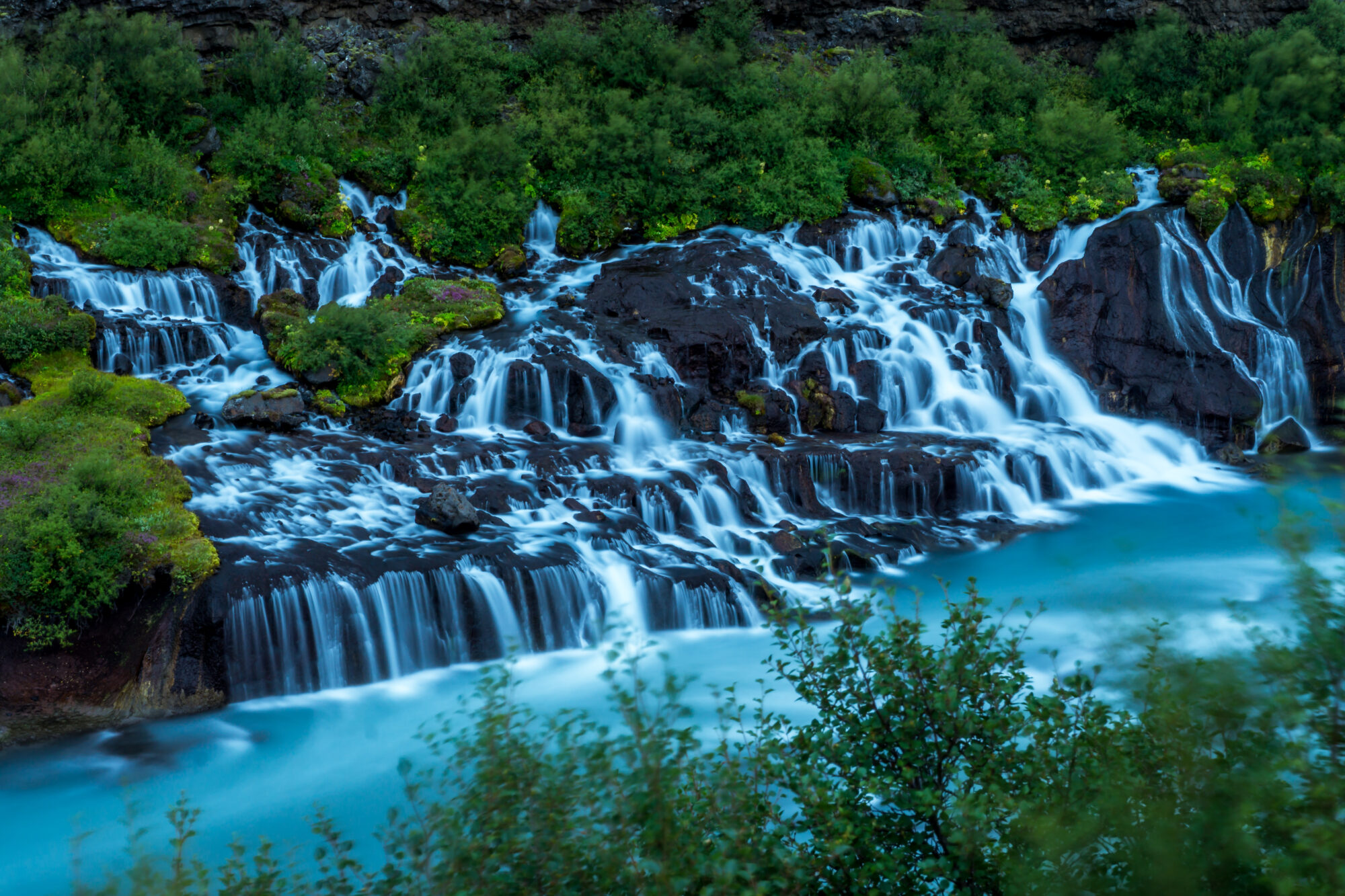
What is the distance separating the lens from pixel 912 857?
3562 mm

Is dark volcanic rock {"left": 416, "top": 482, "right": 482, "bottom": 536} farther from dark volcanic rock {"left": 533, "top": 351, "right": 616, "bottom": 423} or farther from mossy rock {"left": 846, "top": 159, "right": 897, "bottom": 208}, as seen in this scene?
mossy rock {"left": 846, "top": 159, "right": 897, "bottom": 208}

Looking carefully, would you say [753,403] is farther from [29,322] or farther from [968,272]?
[29,322]

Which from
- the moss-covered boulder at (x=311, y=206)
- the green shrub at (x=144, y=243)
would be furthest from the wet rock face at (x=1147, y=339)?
the green shrub at (x=144, y=243)

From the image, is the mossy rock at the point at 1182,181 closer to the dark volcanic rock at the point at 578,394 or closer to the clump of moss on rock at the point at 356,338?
the dark volcanic rock at the point at 578,394

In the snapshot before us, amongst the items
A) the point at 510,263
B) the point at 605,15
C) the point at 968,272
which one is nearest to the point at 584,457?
the point at 510,263

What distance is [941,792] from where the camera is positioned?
3559 mm

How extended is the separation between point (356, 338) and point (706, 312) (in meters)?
6.39

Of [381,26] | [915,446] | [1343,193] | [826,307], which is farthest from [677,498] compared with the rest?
[381,26]

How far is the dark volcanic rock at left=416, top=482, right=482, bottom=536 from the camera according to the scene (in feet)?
36.8

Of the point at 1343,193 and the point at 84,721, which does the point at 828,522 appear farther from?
the point at 1343,193

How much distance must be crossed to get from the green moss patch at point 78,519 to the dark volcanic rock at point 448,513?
8.42ft

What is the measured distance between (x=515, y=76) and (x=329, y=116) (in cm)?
530

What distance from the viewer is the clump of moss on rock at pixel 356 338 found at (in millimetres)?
15055

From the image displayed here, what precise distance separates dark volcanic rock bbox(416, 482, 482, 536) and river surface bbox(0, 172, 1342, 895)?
0.69 ft
